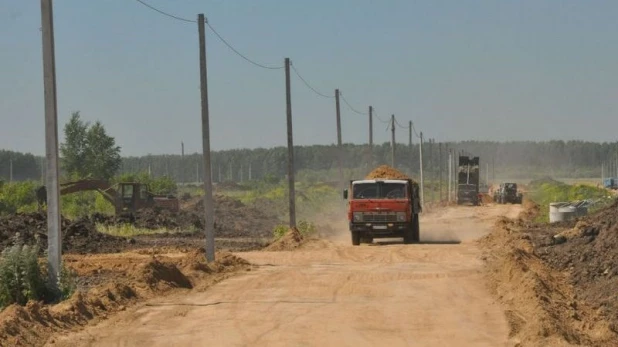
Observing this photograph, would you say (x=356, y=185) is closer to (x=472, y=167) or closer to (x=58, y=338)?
(x=58, y=338)

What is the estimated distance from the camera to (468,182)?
3735 inches

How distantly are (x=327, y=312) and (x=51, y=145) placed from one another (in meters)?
6.87

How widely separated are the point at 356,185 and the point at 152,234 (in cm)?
1631

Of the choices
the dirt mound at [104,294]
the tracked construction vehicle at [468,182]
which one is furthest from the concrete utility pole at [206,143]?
the tracked construction vehicle at [468,182]

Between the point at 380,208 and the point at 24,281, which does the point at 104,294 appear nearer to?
the point at 24,281

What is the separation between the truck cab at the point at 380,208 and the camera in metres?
36.9

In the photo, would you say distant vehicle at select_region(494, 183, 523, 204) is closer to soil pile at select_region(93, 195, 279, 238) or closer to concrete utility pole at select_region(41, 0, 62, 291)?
soil pile at select_region(93, 195, 279, 238)

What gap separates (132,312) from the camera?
18.5 meters

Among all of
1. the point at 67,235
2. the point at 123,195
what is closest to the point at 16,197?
the point at 123,195

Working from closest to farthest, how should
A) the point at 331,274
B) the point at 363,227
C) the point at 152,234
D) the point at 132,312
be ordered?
the point at 132,312, the point at 331,274, the point at 363,227, the point at 152,234

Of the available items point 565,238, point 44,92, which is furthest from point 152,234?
point 44,92

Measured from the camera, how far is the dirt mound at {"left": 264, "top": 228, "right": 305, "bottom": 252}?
38.1m

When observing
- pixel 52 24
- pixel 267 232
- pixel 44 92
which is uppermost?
pixel 52 24

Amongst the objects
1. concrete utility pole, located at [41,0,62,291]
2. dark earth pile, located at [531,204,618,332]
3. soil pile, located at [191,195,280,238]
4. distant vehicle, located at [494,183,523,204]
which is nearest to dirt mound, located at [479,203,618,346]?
dark earth pile, located at [531,204,618,332]
